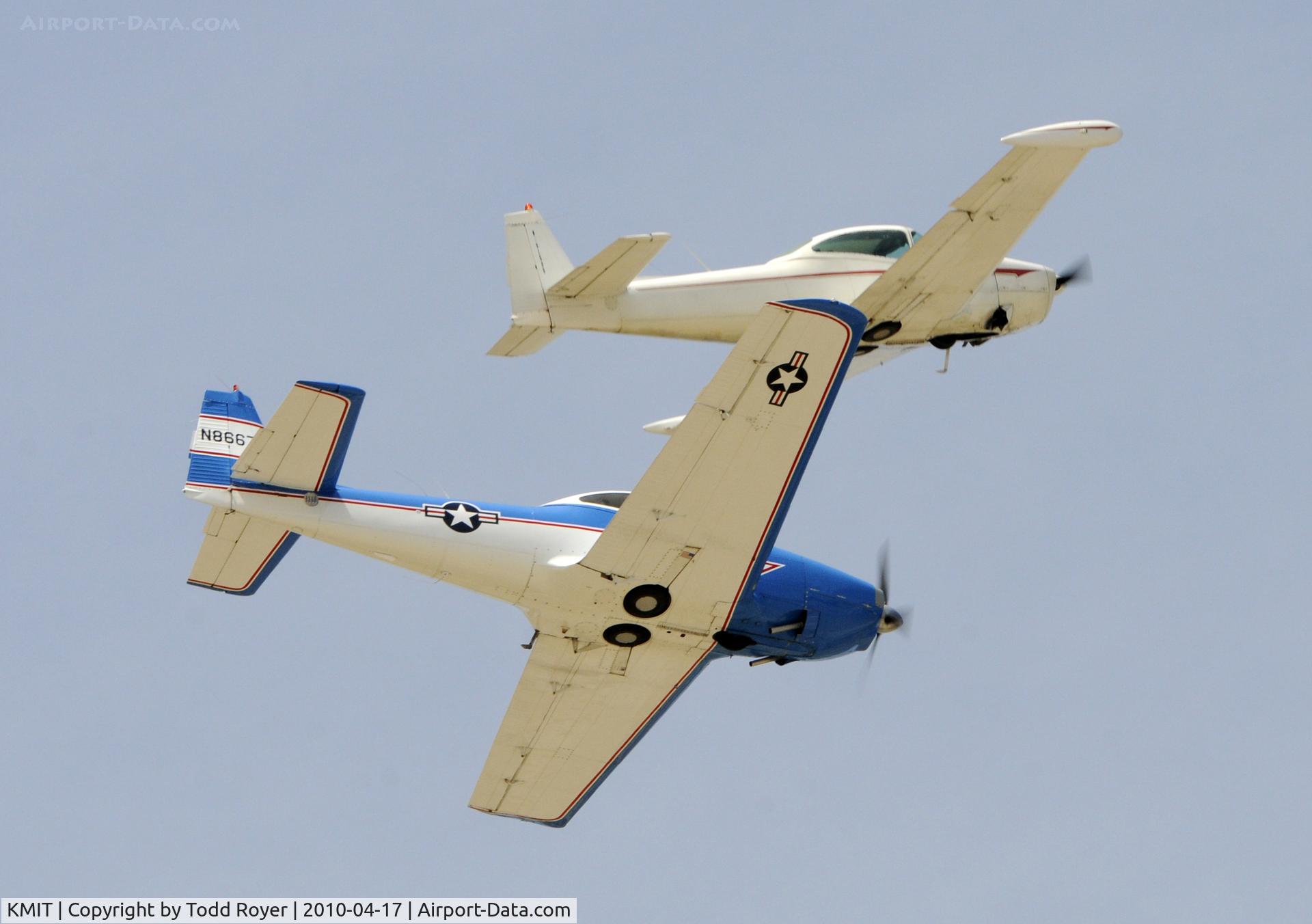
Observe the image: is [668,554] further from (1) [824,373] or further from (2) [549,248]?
(2) [549,248]

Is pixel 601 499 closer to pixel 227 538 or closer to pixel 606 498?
pixel 606 498

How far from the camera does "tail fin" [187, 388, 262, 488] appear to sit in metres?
22.0

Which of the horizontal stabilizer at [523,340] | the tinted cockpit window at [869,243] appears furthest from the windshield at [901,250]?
the horizontal stabilizer at [523,340]

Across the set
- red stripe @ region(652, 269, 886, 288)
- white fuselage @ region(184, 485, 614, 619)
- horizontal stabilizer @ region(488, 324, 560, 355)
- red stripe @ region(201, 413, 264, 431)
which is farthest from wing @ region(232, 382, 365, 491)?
red stripe @ region(652, 269, 886, 288)

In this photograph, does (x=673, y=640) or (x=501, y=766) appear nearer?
(x=673, y=640)

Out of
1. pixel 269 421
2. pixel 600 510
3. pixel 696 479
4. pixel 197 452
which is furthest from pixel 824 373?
pixel 197 452

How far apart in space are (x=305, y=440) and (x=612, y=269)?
20.0ft

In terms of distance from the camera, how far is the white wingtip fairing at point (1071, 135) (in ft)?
81.2

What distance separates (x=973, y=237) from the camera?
85.3 feet

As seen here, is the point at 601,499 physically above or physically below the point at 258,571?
above

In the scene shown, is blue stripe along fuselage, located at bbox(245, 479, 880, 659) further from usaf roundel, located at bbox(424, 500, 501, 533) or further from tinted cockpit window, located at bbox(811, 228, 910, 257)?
tinted cockpit window, located at bbox(811, 228, 910, 257)

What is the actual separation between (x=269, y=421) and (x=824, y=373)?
20.3 ft

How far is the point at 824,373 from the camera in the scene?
61.9ft

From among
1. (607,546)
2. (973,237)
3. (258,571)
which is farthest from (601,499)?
(973,237)
